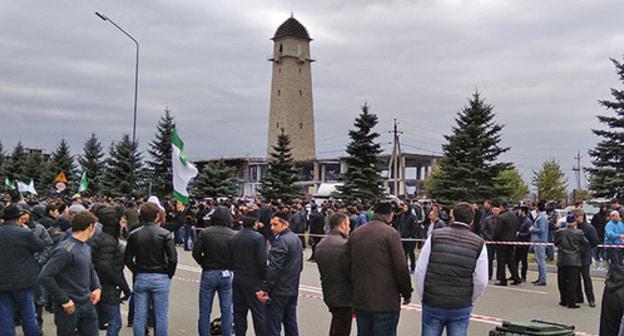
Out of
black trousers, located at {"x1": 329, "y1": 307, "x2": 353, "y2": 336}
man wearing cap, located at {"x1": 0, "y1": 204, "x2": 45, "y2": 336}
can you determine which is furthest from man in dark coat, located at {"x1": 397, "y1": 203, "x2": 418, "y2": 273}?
man wearing cap, located at {"x1": 0, "y1": 204, "x2": 45, "y2": 336}

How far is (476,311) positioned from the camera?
36.2 feet

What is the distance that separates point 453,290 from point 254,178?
90.2 metres

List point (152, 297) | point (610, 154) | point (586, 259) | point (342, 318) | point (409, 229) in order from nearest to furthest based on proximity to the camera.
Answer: point (342, 318)
point (152, 297)
point (586, 259)
point (409, 229)
point (610, 154)

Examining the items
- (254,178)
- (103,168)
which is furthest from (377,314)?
(254,178)

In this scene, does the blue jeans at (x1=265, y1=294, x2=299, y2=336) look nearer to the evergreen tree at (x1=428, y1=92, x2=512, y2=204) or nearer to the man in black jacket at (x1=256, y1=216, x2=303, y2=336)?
the man in black jacket at (x1=256, y1=216, x2=303, y2=336)

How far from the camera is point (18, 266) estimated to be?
289 inches

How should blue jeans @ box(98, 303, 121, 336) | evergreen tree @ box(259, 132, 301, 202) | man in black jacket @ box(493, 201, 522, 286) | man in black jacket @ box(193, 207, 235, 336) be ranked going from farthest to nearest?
evergreen tree @ box(259, 132, 301, 202)
man in black jacket @ box(493, 201, 522, 286)
man in black jacket @ box(193, 207, 235, 336)
blue jeans @ box(98, 303, 121, 336)

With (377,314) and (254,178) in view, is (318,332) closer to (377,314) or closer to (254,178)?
(377,314)

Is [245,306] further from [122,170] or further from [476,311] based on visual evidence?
[122,170]

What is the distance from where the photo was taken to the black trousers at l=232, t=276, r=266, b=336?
7691mm

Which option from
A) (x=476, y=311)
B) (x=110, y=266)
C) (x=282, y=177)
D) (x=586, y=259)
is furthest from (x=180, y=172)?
(x=282, y=177)

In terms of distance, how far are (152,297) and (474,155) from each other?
31.2 m

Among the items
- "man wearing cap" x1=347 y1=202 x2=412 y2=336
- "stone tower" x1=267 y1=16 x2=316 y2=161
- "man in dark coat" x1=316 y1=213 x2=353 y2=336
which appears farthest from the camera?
"stone tower" x1=267 y1=16 x2=316 y2=161

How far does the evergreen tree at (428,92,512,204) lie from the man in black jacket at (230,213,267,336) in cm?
2953
